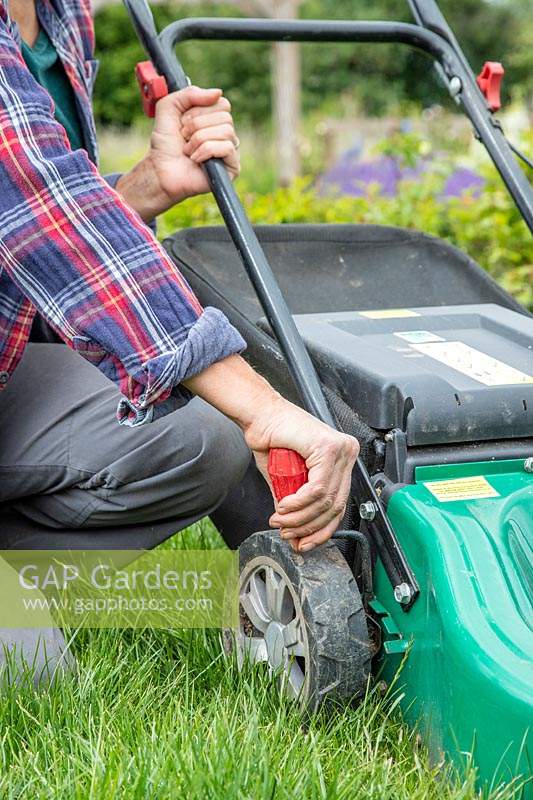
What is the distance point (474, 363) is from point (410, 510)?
0.32m

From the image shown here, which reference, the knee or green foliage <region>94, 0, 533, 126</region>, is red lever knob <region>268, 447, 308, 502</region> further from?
green foliage <region>94, 0, 533, 126</region>

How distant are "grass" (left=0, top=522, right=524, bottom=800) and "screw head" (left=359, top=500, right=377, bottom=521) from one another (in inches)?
9.1

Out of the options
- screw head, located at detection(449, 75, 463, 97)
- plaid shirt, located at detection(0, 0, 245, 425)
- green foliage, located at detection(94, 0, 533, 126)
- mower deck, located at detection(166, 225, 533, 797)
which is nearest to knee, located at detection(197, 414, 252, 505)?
mower deck, located at detection(166, 225, 533, 797)

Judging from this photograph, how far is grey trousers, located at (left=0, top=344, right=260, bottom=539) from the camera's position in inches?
67.9

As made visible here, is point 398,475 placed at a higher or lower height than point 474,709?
higher

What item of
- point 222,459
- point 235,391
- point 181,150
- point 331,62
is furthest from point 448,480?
point 331,62

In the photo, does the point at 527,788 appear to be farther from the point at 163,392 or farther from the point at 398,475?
the point at 163,392

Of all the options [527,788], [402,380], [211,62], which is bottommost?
[527,788]

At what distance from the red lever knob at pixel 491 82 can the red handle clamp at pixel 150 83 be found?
58 cm

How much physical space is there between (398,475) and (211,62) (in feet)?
48.8

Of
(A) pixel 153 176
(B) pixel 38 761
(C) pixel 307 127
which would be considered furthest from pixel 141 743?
(C) pixel 307 127

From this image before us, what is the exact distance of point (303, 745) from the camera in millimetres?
1348

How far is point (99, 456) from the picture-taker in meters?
1.72

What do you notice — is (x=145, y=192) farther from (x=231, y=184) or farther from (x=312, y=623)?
(x=312, y=623)
